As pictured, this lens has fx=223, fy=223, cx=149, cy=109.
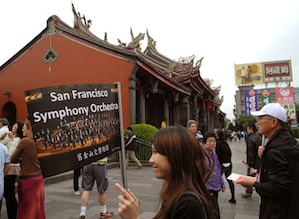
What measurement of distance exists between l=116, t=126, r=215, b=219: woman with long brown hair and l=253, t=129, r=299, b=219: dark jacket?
0.93m

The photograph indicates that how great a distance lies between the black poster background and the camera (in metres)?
1.88

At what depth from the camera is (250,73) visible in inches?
2367

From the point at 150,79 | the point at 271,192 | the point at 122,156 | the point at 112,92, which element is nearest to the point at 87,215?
the point at 122,156

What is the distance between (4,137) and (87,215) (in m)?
2.04

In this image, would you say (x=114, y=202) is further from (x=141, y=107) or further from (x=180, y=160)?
(x=141, y=107)

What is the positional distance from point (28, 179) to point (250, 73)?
64829 millimetres

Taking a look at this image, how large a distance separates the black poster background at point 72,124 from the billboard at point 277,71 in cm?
6473

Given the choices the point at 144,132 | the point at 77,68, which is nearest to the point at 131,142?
the point at 144,132

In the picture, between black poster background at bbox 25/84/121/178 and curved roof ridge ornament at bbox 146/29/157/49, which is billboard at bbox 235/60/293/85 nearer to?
curved roof ridge ornament at bbox 146/29/157/49

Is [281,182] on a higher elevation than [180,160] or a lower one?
lower

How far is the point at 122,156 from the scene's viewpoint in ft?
7.78

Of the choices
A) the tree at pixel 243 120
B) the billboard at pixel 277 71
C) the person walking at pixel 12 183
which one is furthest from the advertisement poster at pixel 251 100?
the billboard at pixel 277 71

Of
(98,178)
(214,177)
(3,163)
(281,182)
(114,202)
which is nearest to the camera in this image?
(281,182)

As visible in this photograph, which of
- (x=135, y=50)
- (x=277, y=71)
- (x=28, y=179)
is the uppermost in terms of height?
(x=277, y=71)
